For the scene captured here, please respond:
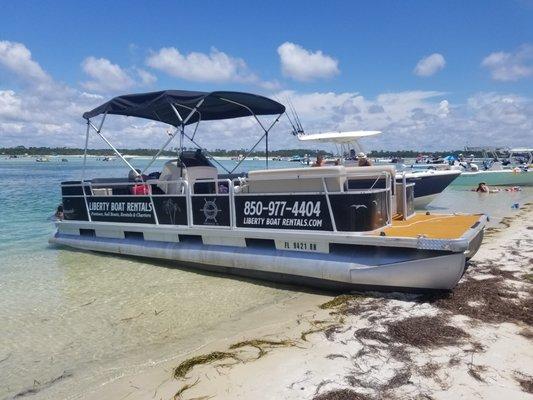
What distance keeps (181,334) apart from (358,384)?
275 centimetres

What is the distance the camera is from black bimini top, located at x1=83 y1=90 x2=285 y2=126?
9242 millimetres

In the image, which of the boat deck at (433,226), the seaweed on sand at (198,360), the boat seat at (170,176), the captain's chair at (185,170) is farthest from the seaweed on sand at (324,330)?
the boat seat at (170,176)

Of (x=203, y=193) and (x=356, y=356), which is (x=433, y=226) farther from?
(x=203, y=193)

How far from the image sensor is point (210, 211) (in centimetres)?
892

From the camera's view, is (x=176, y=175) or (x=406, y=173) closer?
(x=176, y=175)

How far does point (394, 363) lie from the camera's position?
4695 millimetres

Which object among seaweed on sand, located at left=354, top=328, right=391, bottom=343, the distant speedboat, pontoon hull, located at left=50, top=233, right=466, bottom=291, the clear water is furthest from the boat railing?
the distant speedboat

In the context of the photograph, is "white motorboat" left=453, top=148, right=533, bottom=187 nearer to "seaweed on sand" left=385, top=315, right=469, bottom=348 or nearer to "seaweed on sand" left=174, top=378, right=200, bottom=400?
"seaweed on sand" left=385, top=315, right=469, bottom=348

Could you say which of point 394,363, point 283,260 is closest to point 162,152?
point 283,260

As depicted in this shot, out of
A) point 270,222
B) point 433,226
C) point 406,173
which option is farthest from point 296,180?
point 406,173

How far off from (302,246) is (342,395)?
12.3 ft

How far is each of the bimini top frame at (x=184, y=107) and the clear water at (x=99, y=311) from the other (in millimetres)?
2721

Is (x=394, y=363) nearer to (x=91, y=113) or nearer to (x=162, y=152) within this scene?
(x=162, y=152)

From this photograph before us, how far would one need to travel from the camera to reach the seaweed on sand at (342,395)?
4.06 m
